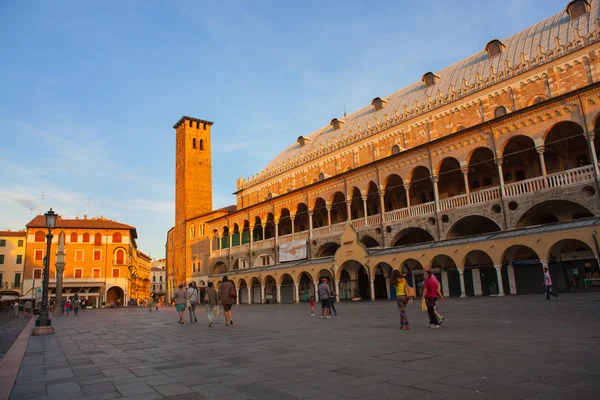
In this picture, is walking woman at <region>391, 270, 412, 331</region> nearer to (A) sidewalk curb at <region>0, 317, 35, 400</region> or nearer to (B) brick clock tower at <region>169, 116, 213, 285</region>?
(A) sidewalk curb at <region>0, 317, 35, 400</region>

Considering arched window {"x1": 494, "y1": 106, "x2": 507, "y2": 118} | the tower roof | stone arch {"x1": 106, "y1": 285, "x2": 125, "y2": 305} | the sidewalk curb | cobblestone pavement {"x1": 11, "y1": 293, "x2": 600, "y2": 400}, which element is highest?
the tower roof

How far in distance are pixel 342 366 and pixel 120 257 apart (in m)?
60.8

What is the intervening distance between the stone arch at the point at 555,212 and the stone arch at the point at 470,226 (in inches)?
88.6

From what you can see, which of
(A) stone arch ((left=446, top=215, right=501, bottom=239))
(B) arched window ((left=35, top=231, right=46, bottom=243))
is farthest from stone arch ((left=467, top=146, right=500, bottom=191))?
(B) arched window ((left=35, top=231, right=46, bottom=243))

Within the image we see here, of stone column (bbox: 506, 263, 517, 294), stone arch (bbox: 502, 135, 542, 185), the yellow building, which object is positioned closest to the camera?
stone column (bbox: 506, 263, 517, 294)

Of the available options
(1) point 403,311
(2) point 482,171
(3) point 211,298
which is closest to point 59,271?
(3) point 211,298

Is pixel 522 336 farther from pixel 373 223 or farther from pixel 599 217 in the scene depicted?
pixel 373 223

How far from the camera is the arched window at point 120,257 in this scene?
60.4 metres

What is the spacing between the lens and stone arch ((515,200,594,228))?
23.4m

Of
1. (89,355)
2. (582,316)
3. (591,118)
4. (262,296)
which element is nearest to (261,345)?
(89,355)

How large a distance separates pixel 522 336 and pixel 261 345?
5031 mm

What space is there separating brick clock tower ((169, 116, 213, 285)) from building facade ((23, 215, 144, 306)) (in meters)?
7.80

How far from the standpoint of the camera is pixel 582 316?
34.7ft

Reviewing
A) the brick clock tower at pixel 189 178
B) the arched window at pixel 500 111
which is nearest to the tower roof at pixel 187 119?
the brick clock tower at pixel 189 178
